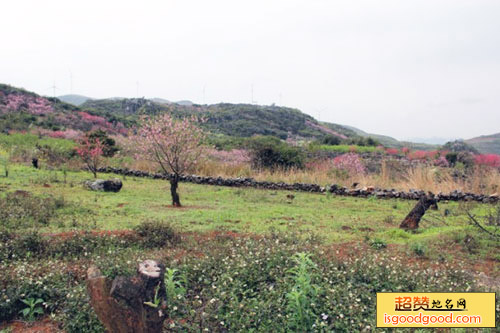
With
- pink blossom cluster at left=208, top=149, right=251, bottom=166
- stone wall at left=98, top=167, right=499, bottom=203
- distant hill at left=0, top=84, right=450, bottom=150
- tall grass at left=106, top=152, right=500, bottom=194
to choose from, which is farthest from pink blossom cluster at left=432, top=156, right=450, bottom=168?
distant hill at left=0, top=84, right=450, bottom=150

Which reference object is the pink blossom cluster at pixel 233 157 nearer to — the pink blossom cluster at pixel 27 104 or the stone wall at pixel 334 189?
the stone wall at pixel 334 189

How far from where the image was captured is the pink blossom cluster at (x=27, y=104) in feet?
122

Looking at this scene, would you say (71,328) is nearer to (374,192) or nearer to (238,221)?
(238,221)

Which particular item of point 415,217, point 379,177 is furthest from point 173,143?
point 379,177

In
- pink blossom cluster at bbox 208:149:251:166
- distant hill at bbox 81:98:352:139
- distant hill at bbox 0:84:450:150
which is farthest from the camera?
distant hill at bbox 81:98:352:139

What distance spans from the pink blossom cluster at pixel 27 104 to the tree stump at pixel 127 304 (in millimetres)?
38263

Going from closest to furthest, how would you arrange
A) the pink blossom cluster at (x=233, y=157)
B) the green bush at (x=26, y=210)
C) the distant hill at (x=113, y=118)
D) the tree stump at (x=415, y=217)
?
the green bush at (x=26, y=210)
the tree stump at (x=415, y=217)
the pink blossom cluster at (x=233, y=157)
the distant hill at (x=113, y=118)

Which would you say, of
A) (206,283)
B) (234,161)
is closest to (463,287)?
(206,283)

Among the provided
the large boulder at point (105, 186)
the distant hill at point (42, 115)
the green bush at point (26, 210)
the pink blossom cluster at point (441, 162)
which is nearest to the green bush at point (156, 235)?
the green bush at point (26, 210)

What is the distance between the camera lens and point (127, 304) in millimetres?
3158

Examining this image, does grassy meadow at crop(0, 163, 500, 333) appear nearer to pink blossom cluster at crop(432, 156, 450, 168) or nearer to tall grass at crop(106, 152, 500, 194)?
tall grass at crop(106, 152, 500, 194)

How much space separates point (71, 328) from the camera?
3.66 meters

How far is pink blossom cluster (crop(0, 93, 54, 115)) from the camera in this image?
122 ft

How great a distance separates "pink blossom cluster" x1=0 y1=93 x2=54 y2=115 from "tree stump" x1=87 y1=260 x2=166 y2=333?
38263mm
